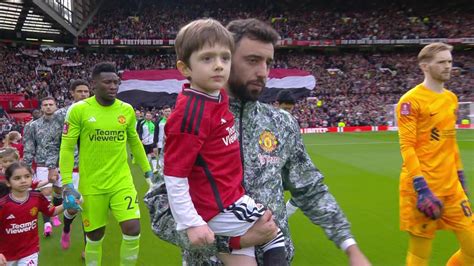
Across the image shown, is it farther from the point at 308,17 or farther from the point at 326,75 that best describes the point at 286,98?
the point at 308,17

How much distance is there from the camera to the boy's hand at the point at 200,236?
1.75m

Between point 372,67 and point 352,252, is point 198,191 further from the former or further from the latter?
point 372,67

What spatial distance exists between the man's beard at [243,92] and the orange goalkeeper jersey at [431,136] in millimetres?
2195

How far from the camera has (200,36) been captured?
1.83 m

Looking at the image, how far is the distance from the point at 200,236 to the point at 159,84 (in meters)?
35.9

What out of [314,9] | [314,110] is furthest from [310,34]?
[314,110]

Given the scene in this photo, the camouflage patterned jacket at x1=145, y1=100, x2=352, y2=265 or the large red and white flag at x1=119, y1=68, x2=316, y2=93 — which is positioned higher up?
the camouflage patterned jacket at x1=145, y1=100, x2=352, y2=265

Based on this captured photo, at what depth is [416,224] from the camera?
3832 mm

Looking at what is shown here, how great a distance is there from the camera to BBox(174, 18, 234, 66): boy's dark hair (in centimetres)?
183

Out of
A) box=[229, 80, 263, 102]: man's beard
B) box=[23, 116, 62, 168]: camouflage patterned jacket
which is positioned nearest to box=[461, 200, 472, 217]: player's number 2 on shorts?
box=[229, 80, 263, 102]: man's beard

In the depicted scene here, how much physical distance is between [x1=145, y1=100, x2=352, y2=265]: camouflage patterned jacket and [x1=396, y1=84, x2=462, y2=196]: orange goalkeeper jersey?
1902mm

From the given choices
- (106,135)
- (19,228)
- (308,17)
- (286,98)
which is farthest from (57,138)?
(308,17)

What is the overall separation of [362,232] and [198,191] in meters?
5.60

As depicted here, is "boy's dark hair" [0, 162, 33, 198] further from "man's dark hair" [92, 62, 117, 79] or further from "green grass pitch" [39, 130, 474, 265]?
"green grass pitch" [39, 130, 474, 265]
